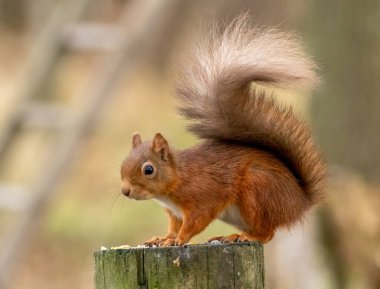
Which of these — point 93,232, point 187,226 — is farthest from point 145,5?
point 187,226

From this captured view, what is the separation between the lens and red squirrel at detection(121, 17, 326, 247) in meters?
2.77

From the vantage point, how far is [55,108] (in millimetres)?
5707

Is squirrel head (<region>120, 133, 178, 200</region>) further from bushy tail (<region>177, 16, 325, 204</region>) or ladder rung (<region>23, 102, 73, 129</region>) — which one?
ladder rung (<region>23, 102, 73, 129</region>)

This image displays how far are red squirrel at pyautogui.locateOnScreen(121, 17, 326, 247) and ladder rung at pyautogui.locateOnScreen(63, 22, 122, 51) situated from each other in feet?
8.66

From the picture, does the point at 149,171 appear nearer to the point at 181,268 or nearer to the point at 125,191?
the point at 125,191

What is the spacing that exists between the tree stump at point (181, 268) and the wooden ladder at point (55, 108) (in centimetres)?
295

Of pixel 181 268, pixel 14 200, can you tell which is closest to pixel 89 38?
pixel 14 200

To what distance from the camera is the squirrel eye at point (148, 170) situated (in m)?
2.74

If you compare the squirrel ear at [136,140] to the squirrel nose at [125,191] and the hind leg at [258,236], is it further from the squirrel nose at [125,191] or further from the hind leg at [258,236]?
the hind leg at [258,236]

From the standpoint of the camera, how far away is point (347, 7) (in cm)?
557

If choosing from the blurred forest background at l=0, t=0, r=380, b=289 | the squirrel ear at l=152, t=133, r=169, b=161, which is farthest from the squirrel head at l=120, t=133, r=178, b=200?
the blurred forest background at l=0, t=0, r=380, b=289

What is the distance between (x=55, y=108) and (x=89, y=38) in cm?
42

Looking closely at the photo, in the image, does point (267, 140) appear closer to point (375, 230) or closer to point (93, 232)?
point (375, 230)

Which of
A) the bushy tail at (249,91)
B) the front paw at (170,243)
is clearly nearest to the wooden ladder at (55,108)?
the bushy tail at (249,91)
